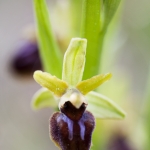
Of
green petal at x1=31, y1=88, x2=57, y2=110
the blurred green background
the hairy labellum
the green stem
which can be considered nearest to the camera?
the hairy labellum

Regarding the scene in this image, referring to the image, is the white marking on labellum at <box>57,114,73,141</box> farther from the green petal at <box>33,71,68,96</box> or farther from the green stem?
the green stem

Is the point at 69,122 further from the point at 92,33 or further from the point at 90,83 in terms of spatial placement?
the point at 92,33

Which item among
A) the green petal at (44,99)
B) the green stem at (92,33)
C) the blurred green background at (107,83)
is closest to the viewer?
the green stem at (92,33)

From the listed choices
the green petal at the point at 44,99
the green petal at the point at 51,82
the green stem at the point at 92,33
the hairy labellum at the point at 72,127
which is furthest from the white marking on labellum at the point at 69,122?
the green stem at the point at 92,33

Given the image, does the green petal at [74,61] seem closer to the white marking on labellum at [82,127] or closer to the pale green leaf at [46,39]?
the white marking on labellum at [82,127]

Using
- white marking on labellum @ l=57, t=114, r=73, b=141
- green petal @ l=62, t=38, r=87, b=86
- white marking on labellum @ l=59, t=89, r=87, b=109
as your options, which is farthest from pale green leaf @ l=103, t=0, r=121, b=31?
white marking on labellum @ l=57, t=114, r=73, b=141

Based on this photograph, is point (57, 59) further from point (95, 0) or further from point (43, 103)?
point (95, 0)

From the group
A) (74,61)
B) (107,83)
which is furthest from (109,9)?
(107,83)
